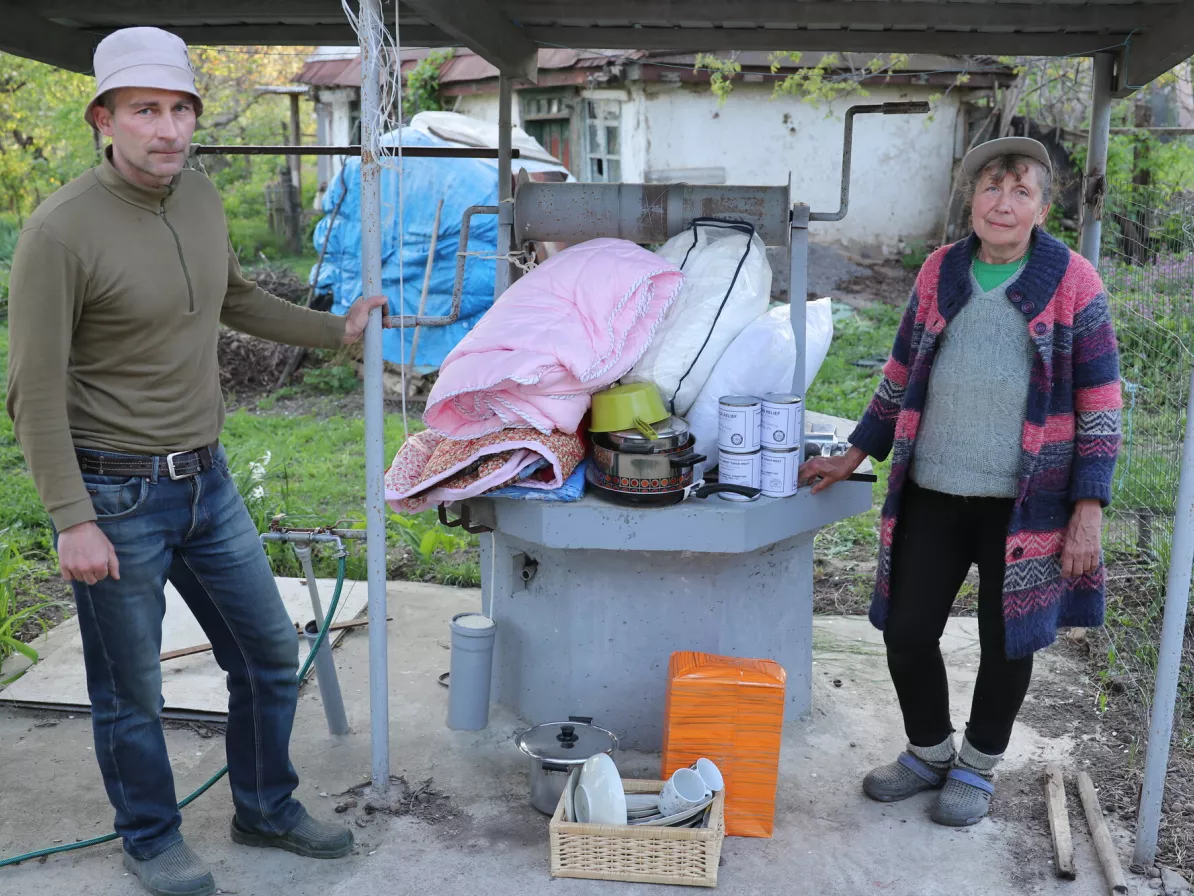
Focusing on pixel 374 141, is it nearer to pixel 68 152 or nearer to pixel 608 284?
pixel 608 284

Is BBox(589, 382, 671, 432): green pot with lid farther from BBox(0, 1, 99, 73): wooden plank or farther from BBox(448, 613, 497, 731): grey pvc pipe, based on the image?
BBox(0, 1, 99, 73): wooden plank

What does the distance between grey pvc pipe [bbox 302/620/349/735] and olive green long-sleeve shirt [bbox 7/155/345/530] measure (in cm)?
110

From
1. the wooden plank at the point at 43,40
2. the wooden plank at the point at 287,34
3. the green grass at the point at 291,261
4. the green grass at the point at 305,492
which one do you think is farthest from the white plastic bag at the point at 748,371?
the green grass at the point at 291,261

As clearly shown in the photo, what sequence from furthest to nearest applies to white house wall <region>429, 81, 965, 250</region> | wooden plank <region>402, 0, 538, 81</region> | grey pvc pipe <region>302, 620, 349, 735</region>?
white house wall <region>429, 81, 965, 250</region> < grey pvc pipe <region>302, 620, 349, 735</region> < wooden plank <region>402, 0, 538, 81</region>

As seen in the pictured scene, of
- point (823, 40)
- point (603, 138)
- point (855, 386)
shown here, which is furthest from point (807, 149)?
point (823, 40)

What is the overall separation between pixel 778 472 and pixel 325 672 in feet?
5.36

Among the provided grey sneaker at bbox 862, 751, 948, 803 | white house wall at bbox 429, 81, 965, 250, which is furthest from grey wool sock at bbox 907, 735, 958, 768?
white house wall at bbox 429, 81, 965, 250

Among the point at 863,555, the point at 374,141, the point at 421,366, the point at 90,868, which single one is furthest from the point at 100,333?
the point at 421,366

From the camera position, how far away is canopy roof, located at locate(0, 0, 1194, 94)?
3.97 metres

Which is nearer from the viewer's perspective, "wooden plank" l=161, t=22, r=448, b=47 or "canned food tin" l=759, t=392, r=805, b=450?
"canned food tin" l=759, t=392, r=805, b=450

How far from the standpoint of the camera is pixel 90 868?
3.21m

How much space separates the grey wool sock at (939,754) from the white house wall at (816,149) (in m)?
9.48

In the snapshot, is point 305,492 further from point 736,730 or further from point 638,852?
point 638,852

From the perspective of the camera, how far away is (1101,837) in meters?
3.32
